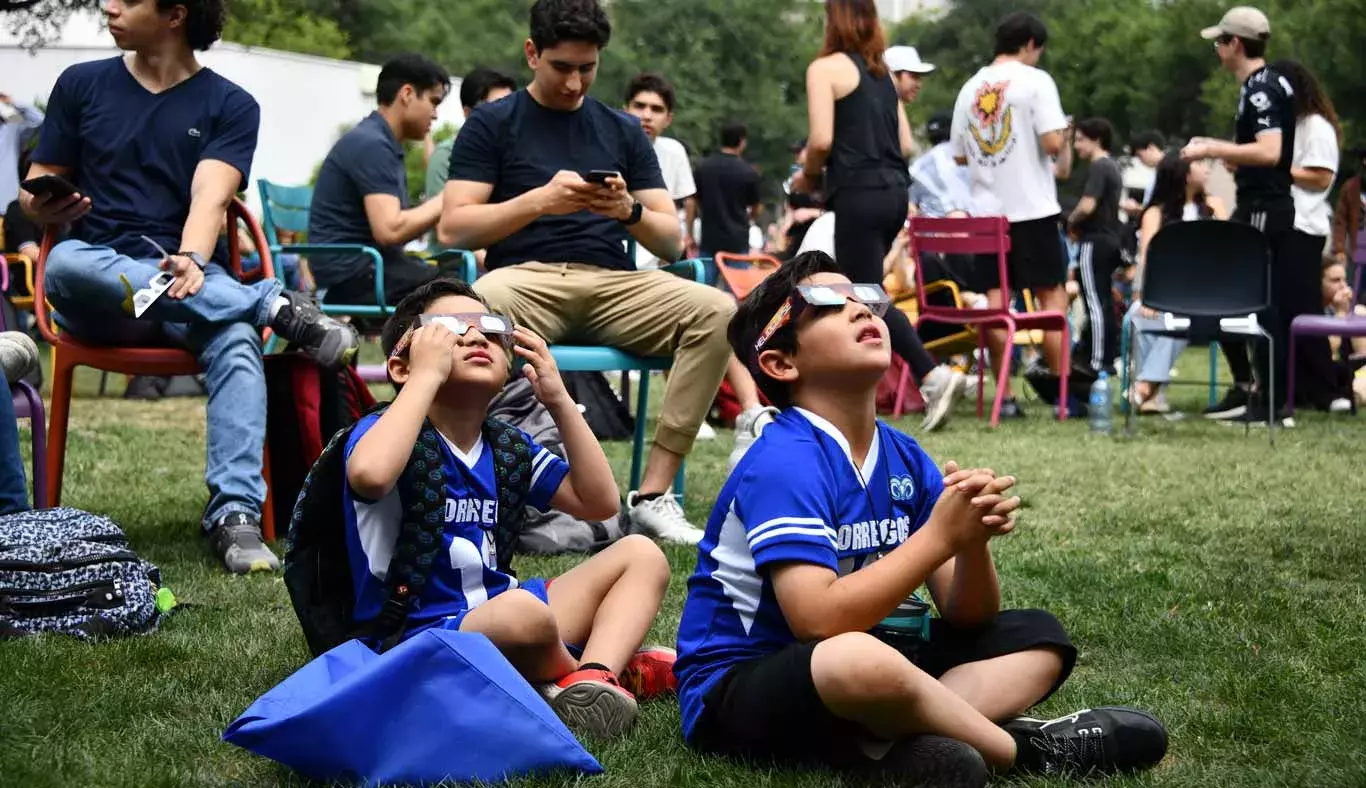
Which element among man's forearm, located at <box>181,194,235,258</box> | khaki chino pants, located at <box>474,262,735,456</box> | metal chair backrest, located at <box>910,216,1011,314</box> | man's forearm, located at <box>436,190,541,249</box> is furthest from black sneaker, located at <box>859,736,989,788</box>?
metal chair backrest, located at <box>910,216,1011,314</box>

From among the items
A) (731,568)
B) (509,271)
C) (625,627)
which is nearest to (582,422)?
(625,627)

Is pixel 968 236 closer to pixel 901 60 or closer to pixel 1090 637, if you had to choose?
pixel 901 60

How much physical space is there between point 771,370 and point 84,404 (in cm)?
847

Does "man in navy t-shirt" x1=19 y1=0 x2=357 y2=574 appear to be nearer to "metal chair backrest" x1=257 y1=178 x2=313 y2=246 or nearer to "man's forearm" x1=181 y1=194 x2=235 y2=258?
"man's forearm" x1=181 y1=194 x2=235 y2=258

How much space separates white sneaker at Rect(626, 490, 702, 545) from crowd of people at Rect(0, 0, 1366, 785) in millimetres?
15

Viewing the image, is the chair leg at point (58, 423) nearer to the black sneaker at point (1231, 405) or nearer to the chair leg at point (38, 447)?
the chair leg at point (38, 447)

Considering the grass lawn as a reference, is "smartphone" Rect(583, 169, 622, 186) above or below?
above

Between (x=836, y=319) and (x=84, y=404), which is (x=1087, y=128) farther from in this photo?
(x=836, y=319)

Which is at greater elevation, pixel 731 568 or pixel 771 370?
pixel 771 370

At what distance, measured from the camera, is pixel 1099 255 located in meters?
12.2

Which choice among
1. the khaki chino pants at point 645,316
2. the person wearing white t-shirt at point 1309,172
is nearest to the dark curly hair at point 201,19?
the khaki chino pants at point 645,316

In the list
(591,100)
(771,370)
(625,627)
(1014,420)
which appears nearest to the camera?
(771,370)

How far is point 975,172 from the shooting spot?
10469 millimetres

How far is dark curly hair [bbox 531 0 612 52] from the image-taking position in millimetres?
5707
